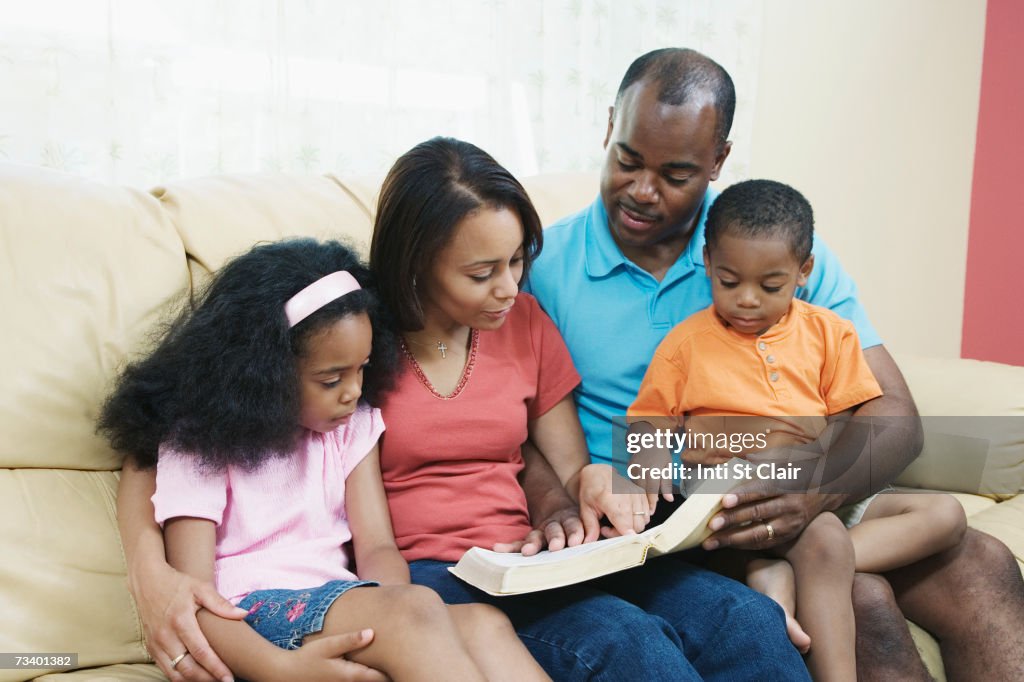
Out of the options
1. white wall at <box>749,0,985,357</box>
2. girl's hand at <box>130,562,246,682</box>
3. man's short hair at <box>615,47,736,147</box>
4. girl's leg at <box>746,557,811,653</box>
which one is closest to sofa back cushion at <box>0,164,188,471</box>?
girl's hand at <box>130,562,246,682</box>

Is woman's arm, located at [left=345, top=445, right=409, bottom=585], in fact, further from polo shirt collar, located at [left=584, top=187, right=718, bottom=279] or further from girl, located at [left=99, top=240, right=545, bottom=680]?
polo shirt collar, located at [left=584, top=187, right=718, bottom=279]

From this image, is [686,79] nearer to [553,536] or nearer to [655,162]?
[655,162]

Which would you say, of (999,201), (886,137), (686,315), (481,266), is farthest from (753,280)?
(999,201)

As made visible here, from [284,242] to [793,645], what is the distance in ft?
3.18

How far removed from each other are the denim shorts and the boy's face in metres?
0.76

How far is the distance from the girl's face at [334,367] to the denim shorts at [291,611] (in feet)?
0.85

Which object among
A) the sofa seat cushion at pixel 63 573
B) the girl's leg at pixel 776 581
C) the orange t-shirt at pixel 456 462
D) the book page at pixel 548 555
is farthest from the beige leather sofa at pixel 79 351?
the book page at pixel 548 555

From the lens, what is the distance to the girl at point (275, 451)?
121cm

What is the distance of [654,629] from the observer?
4.08ft

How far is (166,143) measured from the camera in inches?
81.9

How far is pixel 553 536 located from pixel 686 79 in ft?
2.72

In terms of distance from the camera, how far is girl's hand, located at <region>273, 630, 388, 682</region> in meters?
1.12

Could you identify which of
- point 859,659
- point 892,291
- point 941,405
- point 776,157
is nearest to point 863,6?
point 776,157

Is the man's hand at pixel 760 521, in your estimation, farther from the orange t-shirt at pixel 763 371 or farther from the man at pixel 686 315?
the orange t-shirt at pixel 763 371
